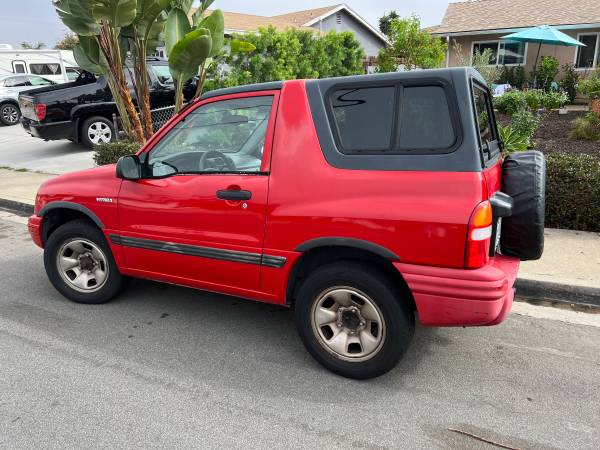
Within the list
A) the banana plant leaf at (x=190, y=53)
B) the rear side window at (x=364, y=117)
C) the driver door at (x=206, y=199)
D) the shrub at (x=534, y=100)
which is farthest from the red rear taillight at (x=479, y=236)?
the shrub at (x=534, y=100)

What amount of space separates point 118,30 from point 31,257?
11.0 ft

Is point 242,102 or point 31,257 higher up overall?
point 242,102

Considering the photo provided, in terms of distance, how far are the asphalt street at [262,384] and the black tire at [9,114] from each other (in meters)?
16.6

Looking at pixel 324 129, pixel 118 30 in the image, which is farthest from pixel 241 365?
pixel 118 30

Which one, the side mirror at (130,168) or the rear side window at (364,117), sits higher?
the rear side window at (364,117)

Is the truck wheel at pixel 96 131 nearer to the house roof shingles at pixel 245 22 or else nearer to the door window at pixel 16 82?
the door window at pixel 16 82

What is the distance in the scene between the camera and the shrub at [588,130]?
29.4 feet

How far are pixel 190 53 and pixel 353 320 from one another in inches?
189

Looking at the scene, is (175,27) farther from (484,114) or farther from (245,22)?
(245,22)

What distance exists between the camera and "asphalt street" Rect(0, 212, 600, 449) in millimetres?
2594

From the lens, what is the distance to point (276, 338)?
3.63 meters

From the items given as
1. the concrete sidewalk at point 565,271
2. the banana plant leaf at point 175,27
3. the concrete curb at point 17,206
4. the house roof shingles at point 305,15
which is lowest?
the concrete curb at point 17,206

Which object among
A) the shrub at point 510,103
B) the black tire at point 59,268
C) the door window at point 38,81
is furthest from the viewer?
the door window at point 38,81

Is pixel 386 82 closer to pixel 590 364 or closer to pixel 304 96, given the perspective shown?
pixel 304 96
